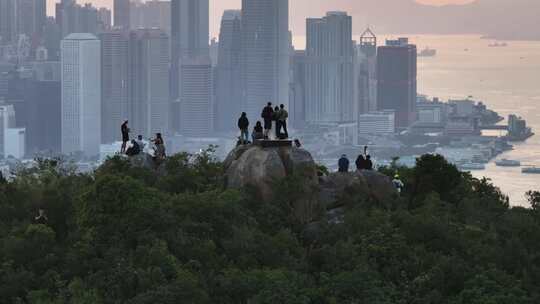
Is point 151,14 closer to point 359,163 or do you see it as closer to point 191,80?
point 191,80

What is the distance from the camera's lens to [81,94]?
4596 inches

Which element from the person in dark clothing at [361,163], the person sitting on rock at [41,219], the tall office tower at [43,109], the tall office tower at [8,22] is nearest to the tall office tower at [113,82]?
the tall office tower at [43,109]

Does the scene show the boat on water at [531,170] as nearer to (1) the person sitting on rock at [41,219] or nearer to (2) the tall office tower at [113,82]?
(2) the tall office tower at [113,82]

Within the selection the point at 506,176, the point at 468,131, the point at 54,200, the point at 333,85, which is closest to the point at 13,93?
the point at 333,85

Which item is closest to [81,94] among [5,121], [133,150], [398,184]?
[5,121]

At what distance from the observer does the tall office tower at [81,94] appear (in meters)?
113

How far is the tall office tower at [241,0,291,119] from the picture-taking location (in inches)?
5020

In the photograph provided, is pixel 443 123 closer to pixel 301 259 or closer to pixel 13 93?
pixel 13 93

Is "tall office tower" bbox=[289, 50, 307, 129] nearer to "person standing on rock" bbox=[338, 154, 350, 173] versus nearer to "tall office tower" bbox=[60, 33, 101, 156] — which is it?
"tall office tower" bbox=[60, 33, 101, 156]

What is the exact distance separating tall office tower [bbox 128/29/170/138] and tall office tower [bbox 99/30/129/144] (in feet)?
2.02

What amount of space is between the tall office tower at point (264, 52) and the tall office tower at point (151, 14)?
2102 cm

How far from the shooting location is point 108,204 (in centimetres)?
1570

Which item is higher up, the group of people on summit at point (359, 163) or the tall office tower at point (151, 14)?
the tall office tower at point (151, 14)

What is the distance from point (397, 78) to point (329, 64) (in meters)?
9.77
